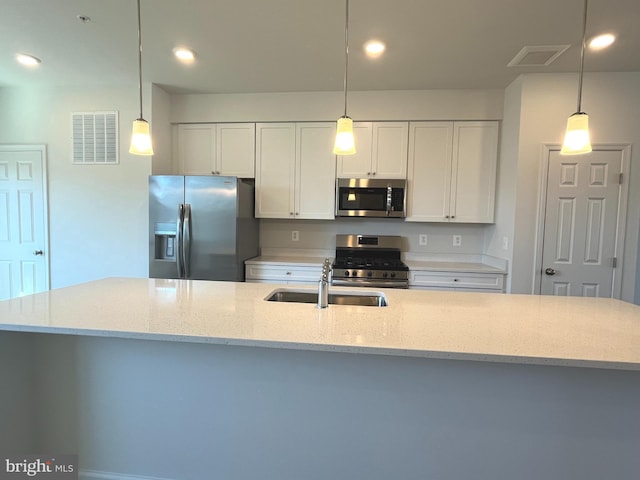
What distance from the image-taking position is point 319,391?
140 cm

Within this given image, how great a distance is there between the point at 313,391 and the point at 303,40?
2380mm

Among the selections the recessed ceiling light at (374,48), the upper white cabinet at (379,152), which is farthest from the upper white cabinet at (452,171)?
the recessed ceiling light at (374,48)

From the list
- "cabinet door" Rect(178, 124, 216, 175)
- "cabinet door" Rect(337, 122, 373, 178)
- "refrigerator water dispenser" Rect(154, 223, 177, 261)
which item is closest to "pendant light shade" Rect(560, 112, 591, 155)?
"cabinet door" Rect(337, 122, 373, 178)

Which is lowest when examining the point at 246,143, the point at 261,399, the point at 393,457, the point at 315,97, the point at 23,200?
the point at 393,457

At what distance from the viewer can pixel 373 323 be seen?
4.40 ft

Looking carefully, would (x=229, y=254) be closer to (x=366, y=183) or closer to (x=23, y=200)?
(x=366, y=183)

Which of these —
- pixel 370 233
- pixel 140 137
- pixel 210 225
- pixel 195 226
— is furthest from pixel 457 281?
pixel 140 137

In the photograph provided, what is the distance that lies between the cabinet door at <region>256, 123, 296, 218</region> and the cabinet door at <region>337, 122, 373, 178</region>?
548 millimetres

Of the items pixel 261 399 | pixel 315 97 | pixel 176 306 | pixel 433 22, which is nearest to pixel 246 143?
pixel 315 97

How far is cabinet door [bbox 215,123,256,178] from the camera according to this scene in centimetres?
345

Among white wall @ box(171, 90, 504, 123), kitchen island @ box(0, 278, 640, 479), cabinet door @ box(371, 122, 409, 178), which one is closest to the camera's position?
kitchen island @ box(0, 278, 640, 479)

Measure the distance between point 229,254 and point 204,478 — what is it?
184 centimetres

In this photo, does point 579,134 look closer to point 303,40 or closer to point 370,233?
point 303,40

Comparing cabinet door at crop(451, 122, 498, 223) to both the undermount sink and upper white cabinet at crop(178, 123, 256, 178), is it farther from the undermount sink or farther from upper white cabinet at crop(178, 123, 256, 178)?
upper white cabinet at crop(178, 123, 256, 178)
